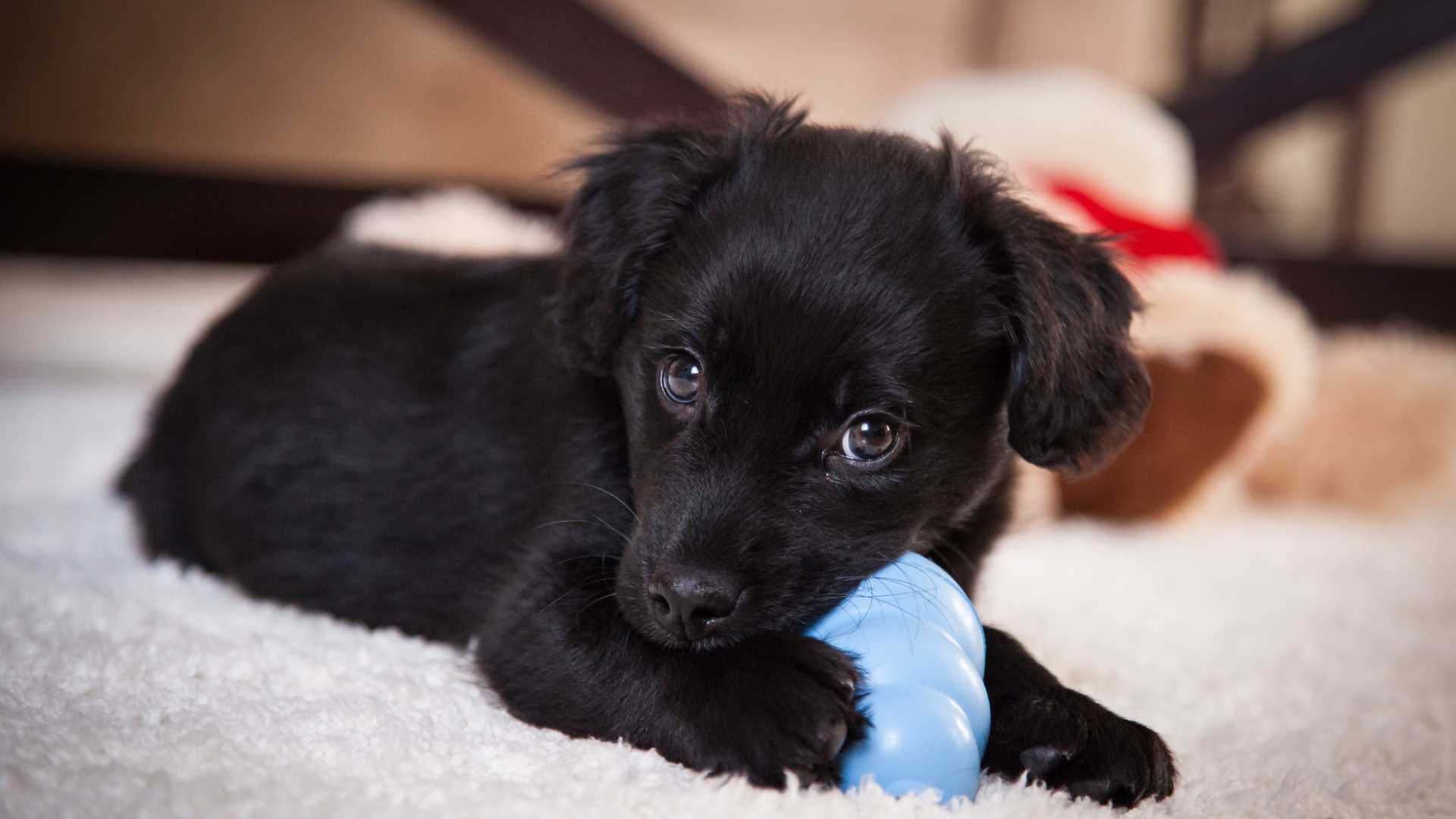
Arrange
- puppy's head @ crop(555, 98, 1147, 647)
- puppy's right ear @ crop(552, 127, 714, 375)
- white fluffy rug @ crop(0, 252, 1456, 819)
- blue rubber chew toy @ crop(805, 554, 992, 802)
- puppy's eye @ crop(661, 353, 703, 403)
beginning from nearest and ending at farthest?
white fluffy rug @ crop(0, 252, 1456, 819) → blue rubber chew toy @ crop(805, 554, 992, 802) → puppy's head @ crop(555, 98, 1147, 647) → puppy's eye @ crop(661, 353, 703, 403) → puppy's right ear @ crop(552, 127, 714, 375)

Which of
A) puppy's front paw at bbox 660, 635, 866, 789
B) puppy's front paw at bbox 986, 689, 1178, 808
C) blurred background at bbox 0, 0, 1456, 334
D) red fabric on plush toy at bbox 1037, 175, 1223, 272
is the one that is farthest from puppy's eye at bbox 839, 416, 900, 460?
red fabric on plush toy at bbox 1037, 175, 1223, 272

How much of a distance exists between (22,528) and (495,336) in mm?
1205

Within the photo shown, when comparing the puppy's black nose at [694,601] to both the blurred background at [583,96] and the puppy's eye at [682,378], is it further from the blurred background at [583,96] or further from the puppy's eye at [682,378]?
the blurred background at [583,96]

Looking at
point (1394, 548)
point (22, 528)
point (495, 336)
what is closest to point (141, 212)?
point (22, 528)

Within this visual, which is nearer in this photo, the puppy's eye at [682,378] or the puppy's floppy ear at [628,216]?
the puppy's eye at [682,378]

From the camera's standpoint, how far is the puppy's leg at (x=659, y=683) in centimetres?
137

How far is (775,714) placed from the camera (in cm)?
137

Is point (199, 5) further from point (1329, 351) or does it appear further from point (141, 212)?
point (1329, 351)

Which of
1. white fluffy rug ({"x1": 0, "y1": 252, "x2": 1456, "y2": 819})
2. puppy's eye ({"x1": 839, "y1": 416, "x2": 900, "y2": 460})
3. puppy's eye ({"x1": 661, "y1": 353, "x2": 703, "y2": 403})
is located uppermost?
puppy's eye ({"x1": 839, "y1": 416, "x2": 900, "y2": 460})

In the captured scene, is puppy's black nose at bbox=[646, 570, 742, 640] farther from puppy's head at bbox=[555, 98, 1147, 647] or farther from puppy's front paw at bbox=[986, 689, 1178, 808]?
puppy's front paw at bbox=[986, 689, 1178, 808]

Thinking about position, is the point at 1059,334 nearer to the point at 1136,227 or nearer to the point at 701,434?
the point at 701,434

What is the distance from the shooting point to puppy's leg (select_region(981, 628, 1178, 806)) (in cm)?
148

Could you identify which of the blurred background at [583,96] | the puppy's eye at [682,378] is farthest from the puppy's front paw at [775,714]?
the blurred background at [583,96]

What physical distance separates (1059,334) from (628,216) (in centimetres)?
68
